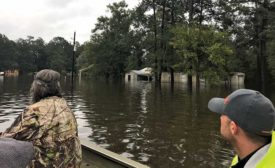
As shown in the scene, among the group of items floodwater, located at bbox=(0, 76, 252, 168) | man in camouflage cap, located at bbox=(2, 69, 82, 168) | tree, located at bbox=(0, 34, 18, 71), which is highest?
tree, located at bbox=(0, 34, 18, 71)

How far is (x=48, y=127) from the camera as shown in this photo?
3.64m

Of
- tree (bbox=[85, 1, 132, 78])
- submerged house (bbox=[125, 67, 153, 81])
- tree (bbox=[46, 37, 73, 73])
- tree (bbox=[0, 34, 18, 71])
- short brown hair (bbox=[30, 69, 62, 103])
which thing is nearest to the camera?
short brown hair (bbox=[30, 69, 62, 103])

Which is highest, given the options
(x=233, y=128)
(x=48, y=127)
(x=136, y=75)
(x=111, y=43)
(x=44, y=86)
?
(x=111, y=43)

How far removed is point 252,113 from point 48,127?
2.13m

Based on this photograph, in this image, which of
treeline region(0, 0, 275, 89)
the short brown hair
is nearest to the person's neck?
the short brown hair

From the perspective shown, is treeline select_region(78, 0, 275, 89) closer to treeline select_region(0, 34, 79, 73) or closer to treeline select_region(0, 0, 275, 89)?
treeline select_region(0, 0, 275, 89)

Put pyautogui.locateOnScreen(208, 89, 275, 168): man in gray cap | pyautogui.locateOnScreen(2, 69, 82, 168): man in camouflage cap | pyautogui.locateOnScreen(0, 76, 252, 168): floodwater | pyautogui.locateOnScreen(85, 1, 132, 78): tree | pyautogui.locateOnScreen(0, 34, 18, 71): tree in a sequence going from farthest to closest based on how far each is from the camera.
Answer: pyautogui.locateOnScreen(0, 34, 18, 71): tree, pyautogui.locateOnScreen(85, 1, 132, 78): tree, pyautogui.locateOnScreen(0, 76, 252, 168): floodwater, pyautogui.locateOnScreen(2, 69, 82, 168): man in camouflage cap, pyautogui.locateOnScreen(208, 89, 275, 168): man in gray cap

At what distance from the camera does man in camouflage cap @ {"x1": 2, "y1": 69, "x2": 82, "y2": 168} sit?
352 centimetres

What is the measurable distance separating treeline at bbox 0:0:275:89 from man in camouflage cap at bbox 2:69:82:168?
122ft

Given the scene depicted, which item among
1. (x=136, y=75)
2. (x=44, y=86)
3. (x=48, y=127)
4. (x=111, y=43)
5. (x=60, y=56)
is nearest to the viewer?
(x=48, y=127)

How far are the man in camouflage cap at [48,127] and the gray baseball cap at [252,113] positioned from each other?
1.99m

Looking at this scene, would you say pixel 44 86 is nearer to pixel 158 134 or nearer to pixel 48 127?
pixel 48 127

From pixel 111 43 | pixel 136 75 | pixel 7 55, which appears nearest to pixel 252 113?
pixel 111 43

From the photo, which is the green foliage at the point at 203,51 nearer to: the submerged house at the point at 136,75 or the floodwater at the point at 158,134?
the floodwater at the point at 158,134
